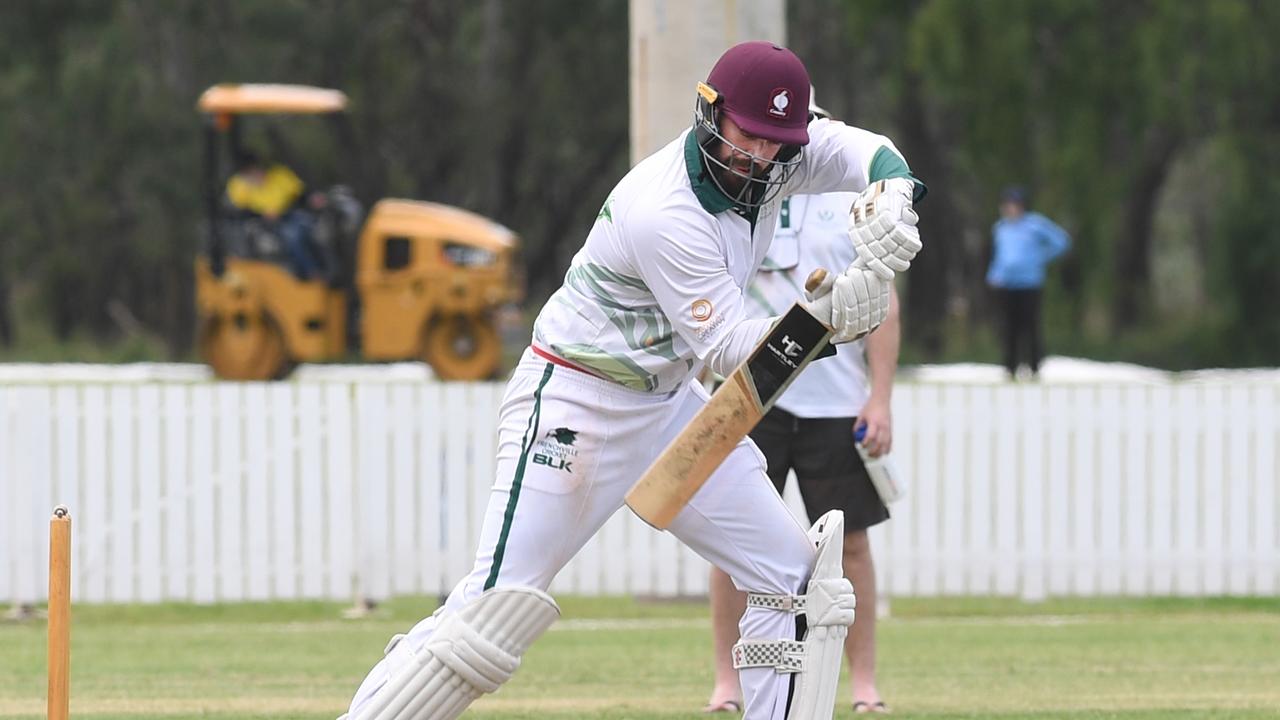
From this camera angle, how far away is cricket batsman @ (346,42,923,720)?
5.43 m

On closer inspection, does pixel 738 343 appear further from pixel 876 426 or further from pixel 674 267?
pixel 876 426

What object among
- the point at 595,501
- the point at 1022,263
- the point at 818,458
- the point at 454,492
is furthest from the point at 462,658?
the point at 1022,263

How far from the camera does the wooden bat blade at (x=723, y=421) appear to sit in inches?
209

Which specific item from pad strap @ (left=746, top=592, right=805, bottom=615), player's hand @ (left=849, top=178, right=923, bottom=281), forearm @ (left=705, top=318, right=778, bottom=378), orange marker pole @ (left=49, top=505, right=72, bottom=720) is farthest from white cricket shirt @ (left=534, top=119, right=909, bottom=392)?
orange marker pole @ (left=49, top=505, right=72, bottom=720)

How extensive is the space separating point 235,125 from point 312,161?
16.0 metres

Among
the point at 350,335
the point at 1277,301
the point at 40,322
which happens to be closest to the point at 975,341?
the point at 1277,301

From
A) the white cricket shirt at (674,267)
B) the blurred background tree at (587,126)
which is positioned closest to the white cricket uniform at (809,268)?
the white cricket shirt at (674,267)

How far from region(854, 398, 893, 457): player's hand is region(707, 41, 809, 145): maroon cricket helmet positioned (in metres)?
2.26

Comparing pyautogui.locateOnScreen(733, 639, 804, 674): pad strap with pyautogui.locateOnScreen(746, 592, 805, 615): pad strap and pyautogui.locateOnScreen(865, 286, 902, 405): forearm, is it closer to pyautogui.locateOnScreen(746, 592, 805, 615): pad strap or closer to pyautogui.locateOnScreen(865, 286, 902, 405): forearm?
pyautogui.locateOnScreen(746, 592, 805, 615): pad strap

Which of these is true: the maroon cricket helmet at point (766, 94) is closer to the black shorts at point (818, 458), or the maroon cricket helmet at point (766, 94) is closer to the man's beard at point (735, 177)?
the man's beard at point (735, 177)

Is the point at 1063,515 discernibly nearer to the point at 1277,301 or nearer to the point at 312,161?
the point at 1277,301

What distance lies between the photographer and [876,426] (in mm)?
7617

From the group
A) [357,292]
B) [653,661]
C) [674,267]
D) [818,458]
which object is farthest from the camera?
[357,292]

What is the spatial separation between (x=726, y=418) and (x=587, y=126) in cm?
4031
